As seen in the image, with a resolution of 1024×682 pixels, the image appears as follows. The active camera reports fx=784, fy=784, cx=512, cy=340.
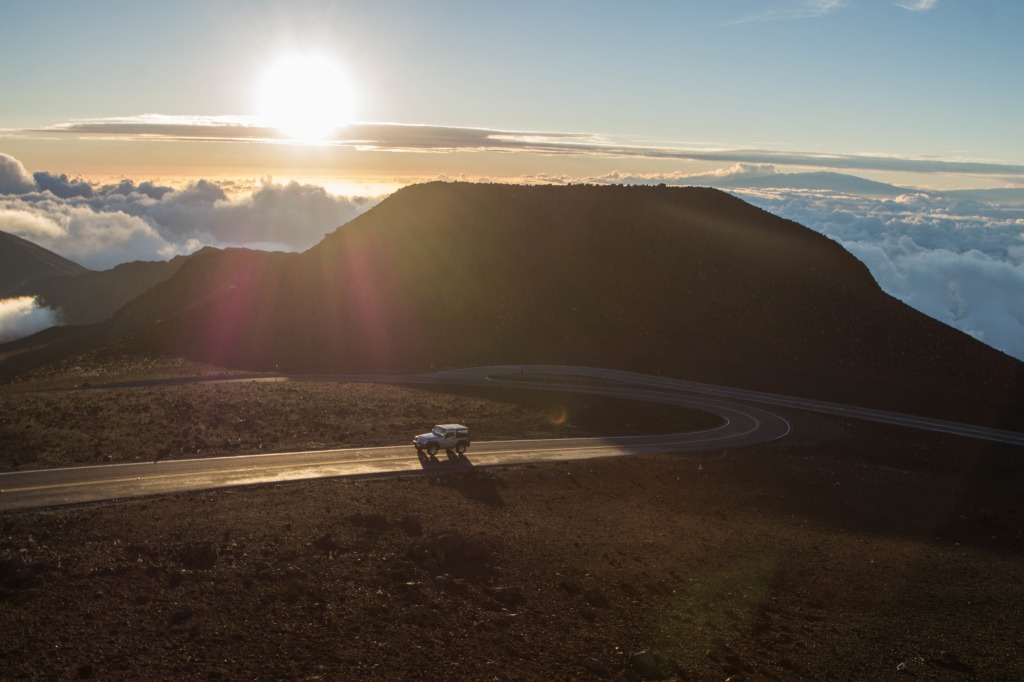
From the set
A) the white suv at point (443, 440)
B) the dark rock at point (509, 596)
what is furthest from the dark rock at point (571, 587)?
the white suv at point (443, 440)

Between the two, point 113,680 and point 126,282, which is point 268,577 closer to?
point 113,680

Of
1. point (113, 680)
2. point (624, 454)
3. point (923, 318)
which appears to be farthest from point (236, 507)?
point (923, 318)

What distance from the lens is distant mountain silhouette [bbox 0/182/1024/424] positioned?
7169 cm

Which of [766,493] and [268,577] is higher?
[268,577]

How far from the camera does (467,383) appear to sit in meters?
59.1

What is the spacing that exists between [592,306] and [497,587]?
6225cm

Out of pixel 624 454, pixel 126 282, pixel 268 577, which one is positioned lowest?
pixel 126 282

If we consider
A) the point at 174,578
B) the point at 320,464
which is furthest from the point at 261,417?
the point at 174,578

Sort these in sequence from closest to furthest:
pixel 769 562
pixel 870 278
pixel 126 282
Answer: pixel 769 562, pixel 870 278, pixel 126 282

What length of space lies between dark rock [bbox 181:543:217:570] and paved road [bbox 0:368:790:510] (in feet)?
23.8

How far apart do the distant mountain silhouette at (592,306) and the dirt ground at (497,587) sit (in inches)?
1506

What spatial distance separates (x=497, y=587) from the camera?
71.3 feet

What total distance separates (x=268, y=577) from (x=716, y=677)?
1155 cm

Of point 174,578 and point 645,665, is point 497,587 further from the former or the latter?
point 174,578
